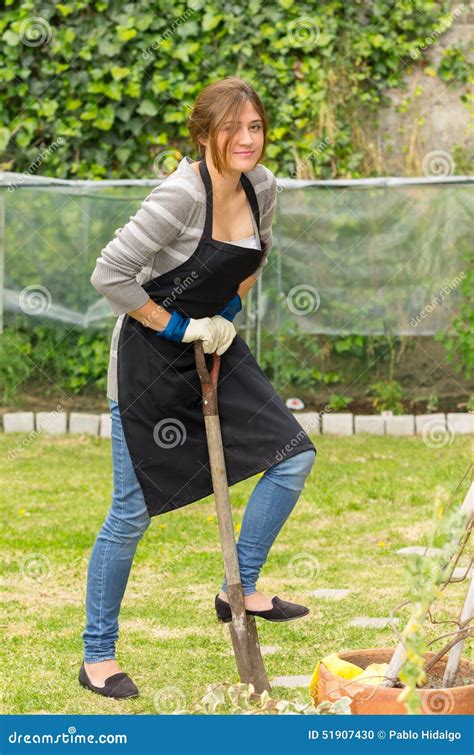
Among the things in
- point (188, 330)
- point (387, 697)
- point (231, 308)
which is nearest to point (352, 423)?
point (231, 308)

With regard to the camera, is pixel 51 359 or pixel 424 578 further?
pixel 51 359

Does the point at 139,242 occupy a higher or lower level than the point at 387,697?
higher

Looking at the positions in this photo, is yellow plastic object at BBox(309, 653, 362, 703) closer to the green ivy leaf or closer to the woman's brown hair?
the woman's brown hair

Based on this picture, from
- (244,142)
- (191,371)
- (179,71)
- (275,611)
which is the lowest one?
(275,611)

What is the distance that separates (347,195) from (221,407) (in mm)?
4750

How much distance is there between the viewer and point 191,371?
366cm

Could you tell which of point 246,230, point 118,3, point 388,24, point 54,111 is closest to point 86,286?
point 54,111

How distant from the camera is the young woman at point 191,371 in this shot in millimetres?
3465

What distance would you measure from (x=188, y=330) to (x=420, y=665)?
1288 millimetres

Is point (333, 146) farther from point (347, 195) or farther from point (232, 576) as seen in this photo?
point (232, 576)

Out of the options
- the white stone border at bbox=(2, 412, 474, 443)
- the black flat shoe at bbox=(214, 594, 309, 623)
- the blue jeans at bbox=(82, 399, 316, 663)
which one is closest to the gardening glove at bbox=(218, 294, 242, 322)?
the blue jeans at bbox=(82, 399, 316, 663)

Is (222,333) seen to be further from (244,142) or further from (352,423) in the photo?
(352,423)

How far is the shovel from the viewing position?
3.55m

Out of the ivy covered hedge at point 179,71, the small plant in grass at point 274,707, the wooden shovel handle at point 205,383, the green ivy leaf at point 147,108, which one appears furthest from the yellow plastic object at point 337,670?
the green ivy leaf at point 147,108
